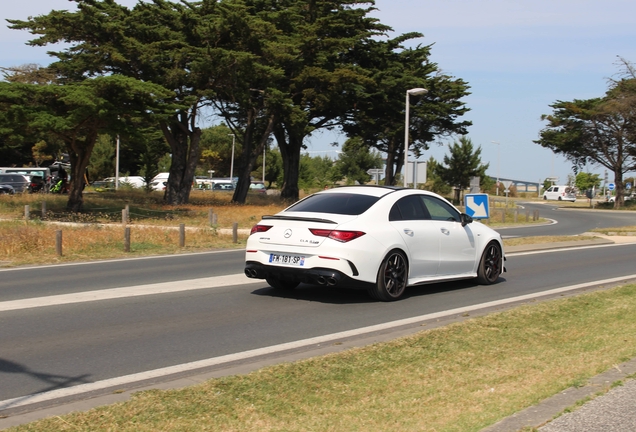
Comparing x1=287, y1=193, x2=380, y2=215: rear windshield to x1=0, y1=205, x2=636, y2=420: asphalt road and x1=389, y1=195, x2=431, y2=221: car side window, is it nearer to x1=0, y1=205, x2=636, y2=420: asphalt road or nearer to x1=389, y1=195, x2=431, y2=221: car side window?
x1=389, y1=195, x2=431, y2=221: car side window

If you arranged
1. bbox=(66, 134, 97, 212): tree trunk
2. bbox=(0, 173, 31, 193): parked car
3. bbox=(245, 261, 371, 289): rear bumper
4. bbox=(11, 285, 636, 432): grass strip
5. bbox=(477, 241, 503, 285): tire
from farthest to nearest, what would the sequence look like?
1. bbox=(0, 173, 31, 193): parked car
2. bbox=(66, 134, 97, 212): tree trunk
3. bbox=(477, 241, 503, 285): tire
4. bbox=(245, 261, 371, 289): rear bumper
5. bbox=(11, 285, 636, 432): grass strip

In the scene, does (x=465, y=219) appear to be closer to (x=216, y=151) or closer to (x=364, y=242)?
(x=364, y=242)

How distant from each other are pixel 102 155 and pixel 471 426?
75289mm

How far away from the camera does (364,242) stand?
967 centimetres

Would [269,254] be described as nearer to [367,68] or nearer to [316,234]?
[316,234]

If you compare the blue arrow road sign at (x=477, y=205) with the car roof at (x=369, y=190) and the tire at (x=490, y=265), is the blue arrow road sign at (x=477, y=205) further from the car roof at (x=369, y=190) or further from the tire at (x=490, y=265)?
the car roof at (x=369, y=190)

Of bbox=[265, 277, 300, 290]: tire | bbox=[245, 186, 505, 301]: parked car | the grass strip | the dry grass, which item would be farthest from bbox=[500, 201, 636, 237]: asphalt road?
the grass strip

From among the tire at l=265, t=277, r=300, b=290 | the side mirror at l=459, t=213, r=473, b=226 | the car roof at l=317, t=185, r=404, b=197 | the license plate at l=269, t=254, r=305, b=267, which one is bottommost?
the tire at l=265, t=277, r=300, b=290

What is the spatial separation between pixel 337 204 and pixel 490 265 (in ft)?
11.0

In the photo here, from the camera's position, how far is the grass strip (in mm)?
4926

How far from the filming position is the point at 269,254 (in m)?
10.0

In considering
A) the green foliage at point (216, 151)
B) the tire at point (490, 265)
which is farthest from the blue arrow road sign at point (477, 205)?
the green foliage at point (216, 151)

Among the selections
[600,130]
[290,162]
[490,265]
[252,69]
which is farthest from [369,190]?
[600,130]

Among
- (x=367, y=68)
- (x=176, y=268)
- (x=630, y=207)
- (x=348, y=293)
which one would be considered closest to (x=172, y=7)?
(x=367, y=68)
